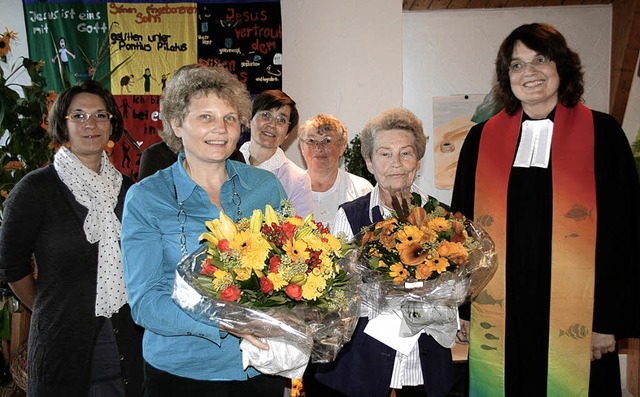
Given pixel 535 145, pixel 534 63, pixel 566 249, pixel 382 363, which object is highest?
pixel 534 63

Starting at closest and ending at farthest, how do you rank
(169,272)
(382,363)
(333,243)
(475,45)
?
(333,243), (169,272), (382,363), (475,45)

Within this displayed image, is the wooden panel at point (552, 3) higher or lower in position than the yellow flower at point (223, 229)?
higher

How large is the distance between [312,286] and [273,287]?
10 cm

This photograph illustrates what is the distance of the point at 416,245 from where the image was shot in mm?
A: 1860

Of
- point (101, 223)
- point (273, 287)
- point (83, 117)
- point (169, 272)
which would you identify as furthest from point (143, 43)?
point (273, 287)

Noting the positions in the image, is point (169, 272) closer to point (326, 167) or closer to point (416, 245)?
point (416, 245)

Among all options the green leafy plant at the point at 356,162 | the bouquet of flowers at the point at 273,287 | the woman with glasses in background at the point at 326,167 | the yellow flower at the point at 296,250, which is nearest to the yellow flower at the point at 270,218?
the bouquet of flowers at the point at 273,287

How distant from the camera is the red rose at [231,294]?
4.98 feet

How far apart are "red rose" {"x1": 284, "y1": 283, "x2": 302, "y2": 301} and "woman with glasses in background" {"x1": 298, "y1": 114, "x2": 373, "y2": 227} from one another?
2234 millimetres

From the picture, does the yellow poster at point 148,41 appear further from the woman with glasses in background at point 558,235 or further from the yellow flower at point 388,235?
the yellow flower at point 388,235

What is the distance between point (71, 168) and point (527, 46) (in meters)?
2.01

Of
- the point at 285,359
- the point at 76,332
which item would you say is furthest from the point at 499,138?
the point at 76,332

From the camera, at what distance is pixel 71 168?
8.82ft

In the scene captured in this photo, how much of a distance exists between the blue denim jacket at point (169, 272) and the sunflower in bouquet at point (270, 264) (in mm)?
177
